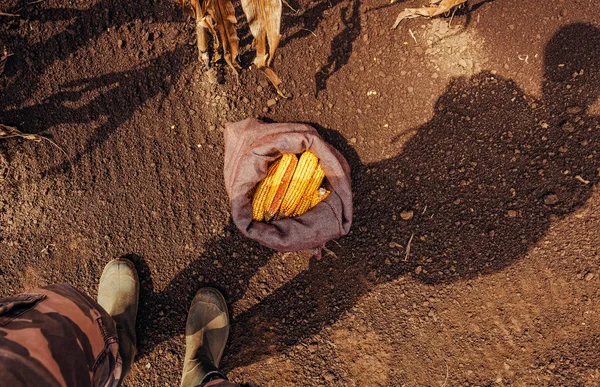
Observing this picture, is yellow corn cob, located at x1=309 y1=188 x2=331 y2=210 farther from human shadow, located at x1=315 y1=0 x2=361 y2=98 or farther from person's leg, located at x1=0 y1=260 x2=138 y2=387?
person's leg, located at x1=0 y1=260 x2=138 y2=387

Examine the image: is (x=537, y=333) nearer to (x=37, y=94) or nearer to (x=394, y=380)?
(x=394, y=380)

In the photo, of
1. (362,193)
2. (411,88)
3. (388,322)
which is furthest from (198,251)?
(411,88)

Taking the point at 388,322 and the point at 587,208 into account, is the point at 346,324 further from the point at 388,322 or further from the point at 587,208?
the point at 587,208

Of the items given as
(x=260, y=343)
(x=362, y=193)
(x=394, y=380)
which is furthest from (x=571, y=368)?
(x=260, y=343)

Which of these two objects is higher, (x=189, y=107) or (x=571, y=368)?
(x=189, y=107)

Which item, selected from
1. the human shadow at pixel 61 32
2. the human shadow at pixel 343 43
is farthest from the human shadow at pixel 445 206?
the human shadow at pixel 61 32

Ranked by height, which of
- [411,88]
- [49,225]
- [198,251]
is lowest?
[198,251]

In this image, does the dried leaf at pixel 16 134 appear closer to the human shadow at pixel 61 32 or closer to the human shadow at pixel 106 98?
the human shadow at pixel 106 98
